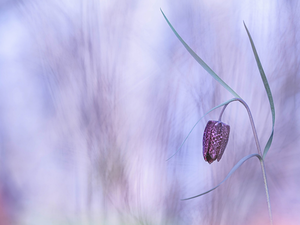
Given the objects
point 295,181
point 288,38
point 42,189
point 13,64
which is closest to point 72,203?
point 42,189

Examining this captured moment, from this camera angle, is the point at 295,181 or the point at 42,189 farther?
the point at 42,189

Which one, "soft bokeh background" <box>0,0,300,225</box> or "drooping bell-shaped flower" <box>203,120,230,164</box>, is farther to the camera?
"soft bokeh background" <box>0,0,300,225</box>

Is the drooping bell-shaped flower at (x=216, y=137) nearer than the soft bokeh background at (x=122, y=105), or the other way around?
the drooping bell-shaped flower at (x=216, y=137)

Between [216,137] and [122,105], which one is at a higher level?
[122,105]

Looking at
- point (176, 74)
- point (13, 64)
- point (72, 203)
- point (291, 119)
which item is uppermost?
point (13, 64)

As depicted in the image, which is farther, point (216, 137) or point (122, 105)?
point (122, 105)

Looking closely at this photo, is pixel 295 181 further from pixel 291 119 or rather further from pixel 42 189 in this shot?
pixel 42 189

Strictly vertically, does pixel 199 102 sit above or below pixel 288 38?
below
